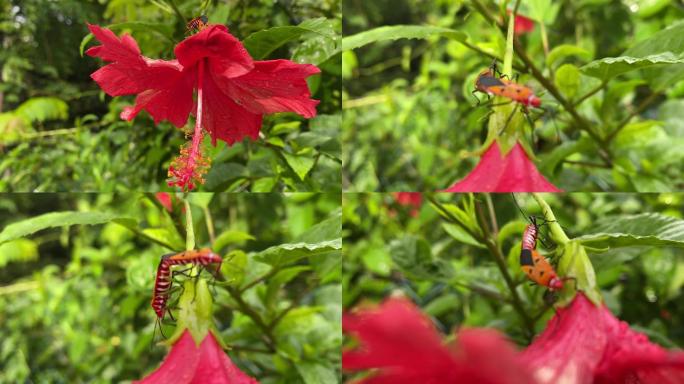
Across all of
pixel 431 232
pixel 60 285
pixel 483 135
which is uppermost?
pixel 483 135

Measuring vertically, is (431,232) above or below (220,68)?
below

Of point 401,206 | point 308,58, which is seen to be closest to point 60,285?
point 401,206

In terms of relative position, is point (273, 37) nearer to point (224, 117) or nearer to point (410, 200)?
point (224, 117)

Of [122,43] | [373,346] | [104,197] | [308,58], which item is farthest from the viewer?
[104,197]

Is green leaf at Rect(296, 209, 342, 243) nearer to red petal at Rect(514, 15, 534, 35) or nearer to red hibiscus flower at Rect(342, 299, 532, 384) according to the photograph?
red hibiscus flower at Rect(342, 299, 532, 384)

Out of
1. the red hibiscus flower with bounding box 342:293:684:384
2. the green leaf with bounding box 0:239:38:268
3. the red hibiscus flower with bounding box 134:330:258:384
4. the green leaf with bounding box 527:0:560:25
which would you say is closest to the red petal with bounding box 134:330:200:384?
the red hibiscus flower with bounding box 134:330:258:384

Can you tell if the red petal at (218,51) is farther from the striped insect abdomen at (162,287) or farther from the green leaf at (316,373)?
the green leaf at (316,373)

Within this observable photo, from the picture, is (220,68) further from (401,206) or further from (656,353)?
(401,206)
